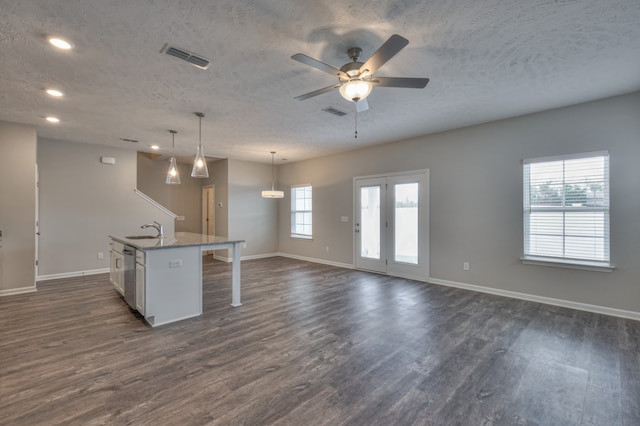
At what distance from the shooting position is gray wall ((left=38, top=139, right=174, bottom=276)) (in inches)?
219

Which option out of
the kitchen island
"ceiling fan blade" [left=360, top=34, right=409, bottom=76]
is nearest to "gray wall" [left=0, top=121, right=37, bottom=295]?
the kitchen island

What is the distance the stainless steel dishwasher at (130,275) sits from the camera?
367 centimetres

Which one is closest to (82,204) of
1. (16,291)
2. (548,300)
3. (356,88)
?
(16,291)

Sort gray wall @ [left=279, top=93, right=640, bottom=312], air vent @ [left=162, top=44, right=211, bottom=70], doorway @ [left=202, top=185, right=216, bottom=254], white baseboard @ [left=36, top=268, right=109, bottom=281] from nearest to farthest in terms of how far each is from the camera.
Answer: air vent @ [left=162, top=44, right=211, bottom=70], gray wall @ [left=279, top=93, right=640, bottom=312], white baseboard @ [left=36, top=268, right=109, bottom=281], doorway @ [left=202, top=185, right=216, bottom=254]

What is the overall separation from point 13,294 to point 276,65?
541 cm

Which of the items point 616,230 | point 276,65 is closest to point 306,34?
point 276,65

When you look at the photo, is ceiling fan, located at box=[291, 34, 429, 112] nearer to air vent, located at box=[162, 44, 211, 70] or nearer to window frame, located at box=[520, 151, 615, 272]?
air vent, located at box=[162, 44, 211, 70]

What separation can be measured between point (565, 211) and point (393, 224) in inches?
107

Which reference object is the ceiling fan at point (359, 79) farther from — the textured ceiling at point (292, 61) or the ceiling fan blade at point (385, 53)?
the textured ceiling at point (292, 61)

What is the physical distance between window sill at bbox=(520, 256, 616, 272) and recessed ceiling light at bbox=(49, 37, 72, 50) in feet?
19.4

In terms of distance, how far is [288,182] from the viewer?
27.6ft

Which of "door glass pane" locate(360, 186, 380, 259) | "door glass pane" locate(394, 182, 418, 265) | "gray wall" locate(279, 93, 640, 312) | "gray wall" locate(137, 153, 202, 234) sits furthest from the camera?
"gray wall" locate(137, 153, 202, 234)

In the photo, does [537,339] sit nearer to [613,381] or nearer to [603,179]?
[613,381]

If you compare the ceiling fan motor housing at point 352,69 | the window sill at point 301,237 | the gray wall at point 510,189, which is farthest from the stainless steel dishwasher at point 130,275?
the gray wall at point 510,189
